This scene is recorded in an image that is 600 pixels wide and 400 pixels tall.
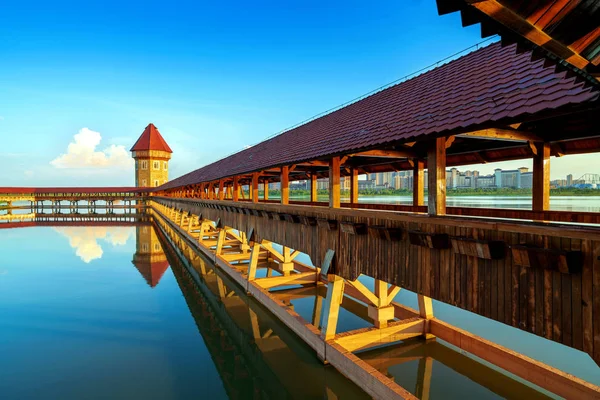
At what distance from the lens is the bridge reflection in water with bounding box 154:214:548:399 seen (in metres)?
7.39

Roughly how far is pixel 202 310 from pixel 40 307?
6553mm

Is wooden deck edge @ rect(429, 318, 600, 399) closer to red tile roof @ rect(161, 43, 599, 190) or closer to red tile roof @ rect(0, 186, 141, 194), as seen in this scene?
red tile roof @ rect(161, 43, 599, 190)

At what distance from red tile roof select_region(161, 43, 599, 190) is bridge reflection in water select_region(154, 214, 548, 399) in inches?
204

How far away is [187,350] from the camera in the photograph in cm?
966

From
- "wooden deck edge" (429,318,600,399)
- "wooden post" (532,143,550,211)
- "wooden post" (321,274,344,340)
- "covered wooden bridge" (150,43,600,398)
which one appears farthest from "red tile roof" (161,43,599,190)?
"wooden deck edge" (429,318,600,399)

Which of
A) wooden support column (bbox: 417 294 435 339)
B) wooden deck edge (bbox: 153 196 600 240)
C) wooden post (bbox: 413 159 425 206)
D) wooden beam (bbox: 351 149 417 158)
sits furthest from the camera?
wooden post (bbox: 413 159 425 206)

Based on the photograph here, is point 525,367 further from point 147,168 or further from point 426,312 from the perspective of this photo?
point 147,168

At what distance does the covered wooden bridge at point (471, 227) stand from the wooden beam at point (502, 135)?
23 millimetres

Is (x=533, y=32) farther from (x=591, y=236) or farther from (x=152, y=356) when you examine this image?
(x=152, y=356)

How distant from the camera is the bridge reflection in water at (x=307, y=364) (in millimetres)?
7395

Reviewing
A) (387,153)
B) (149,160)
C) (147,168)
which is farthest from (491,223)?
(147,168)

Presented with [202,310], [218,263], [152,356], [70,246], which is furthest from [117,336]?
[70,246]

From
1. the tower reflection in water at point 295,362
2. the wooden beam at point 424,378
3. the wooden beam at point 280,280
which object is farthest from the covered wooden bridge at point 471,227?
the wooden beam at point 280,280

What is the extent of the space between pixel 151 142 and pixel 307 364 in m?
74.6
